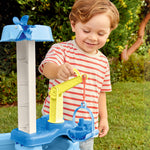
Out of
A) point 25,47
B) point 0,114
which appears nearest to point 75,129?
point 25,47

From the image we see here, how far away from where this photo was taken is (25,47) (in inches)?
39.2

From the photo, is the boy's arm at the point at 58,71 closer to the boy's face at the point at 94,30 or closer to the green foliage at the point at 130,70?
the boy's face at the point at 94,30

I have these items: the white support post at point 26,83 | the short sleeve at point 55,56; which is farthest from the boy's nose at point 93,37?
the white support post at point 26,83

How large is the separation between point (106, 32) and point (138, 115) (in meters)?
2.72

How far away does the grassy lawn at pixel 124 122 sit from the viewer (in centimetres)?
291

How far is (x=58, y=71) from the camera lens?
1150 mm

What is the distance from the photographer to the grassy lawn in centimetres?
291

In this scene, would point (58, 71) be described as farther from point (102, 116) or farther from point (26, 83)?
point (102, 116)

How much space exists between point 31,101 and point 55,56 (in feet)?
1.49

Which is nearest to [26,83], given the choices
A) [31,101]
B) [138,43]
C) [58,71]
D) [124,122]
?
[31,101]

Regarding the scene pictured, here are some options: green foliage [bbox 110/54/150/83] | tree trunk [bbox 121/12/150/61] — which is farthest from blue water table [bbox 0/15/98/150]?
tree trunk [bbox 121/12/150/61]

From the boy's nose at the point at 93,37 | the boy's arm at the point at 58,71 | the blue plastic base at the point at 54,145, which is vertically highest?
the boy's nose at the point at 93,37

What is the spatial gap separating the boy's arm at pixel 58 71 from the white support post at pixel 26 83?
0.13 m

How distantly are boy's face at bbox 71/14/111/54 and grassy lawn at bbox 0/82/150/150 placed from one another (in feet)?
5.06
